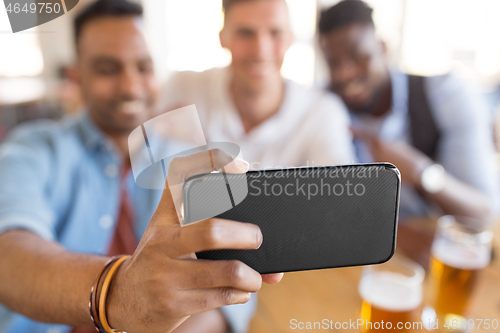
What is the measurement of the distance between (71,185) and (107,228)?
10 centimetres

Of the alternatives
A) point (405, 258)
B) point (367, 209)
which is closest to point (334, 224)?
point (367, 209)

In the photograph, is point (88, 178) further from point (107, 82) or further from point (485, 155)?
point (485, 155)

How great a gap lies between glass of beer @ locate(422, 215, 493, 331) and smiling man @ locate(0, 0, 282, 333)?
0.22 m

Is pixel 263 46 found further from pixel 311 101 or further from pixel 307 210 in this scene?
pixel 307 210

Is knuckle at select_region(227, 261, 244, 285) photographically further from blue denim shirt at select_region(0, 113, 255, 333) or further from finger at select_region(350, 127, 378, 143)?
finger at select_region(350, 127, 378, 143)

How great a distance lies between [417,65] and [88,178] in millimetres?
2203

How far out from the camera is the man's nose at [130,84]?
0.56 m

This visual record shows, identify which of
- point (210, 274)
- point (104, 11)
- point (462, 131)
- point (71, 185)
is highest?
point (104, 11)

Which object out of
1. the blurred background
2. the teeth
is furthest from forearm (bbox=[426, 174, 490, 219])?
the blurred background

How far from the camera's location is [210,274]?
0.18 meters

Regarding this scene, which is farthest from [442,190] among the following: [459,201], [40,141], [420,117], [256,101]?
[40,141]

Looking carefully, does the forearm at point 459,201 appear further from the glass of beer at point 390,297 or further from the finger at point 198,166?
the finger at point 198,166

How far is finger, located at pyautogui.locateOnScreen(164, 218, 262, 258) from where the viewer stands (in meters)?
0.16

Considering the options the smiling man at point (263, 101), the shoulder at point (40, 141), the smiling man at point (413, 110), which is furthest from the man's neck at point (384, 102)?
the shoulder at point (40, 141)
